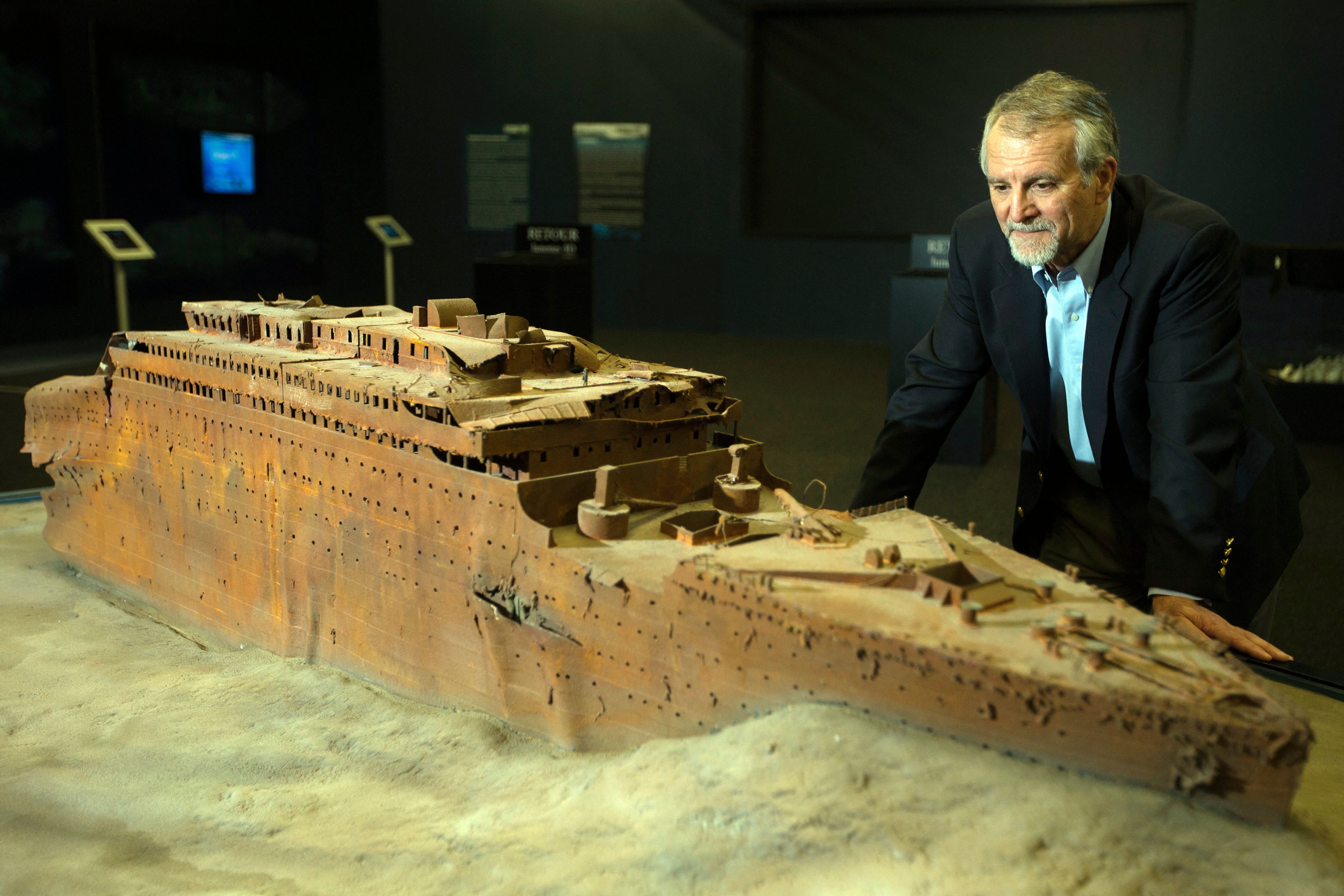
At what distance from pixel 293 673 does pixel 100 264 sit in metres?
10.1

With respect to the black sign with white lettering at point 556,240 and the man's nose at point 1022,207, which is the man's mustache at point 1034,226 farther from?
the black sign with white lettering at point 556,240

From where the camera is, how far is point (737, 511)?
7.38 meters

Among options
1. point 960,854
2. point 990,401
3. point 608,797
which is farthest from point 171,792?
point 990,401

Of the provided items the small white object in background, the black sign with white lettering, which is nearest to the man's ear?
the small white object in background

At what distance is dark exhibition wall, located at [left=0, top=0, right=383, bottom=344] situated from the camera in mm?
15047

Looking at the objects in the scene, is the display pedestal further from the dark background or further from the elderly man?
the elderly man

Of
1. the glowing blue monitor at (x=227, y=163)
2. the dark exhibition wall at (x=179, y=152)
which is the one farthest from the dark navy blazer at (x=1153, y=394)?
the glowing blue monitor at (x=227, y=163)

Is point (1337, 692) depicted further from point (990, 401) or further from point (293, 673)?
point (293, 673)

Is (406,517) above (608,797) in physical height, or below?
above

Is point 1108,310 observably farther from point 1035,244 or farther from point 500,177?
point 500,177

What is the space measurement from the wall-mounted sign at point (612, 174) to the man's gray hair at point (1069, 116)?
538 inches

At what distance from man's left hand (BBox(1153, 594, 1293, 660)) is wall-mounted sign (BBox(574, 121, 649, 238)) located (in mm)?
14473

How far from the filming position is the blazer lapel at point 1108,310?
6.19m

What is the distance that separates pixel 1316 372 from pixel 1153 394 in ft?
20.4
